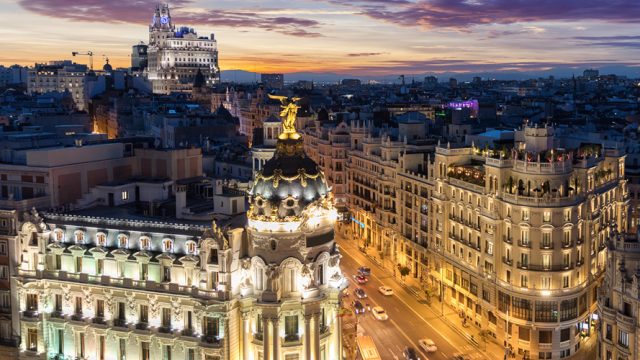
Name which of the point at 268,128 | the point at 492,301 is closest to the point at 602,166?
the point at 492,301

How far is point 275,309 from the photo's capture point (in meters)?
73.9

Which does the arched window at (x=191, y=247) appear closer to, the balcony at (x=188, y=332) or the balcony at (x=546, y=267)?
the balcony at (x=188, y=332)

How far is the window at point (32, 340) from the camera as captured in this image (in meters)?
85.9

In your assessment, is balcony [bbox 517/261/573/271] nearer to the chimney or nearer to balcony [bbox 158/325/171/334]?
the chimney

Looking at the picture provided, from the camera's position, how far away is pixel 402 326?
369 feet

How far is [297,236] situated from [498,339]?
4621 centimetres

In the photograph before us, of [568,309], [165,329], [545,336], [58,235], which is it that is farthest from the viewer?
[568,309]

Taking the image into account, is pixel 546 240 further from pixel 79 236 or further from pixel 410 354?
pixel 79 236

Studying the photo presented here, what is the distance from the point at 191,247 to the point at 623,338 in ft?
156

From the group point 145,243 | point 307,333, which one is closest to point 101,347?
point 145,243

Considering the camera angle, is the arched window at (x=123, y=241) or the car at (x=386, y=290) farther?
the car at (x=386, y=290)

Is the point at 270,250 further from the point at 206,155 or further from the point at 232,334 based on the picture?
the point at 206,155

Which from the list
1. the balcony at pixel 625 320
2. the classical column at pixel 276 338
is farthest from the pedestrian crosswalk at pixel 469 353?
the classical column at pixel 276 338

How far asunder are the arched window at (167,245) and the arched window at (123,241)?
15.8ft
